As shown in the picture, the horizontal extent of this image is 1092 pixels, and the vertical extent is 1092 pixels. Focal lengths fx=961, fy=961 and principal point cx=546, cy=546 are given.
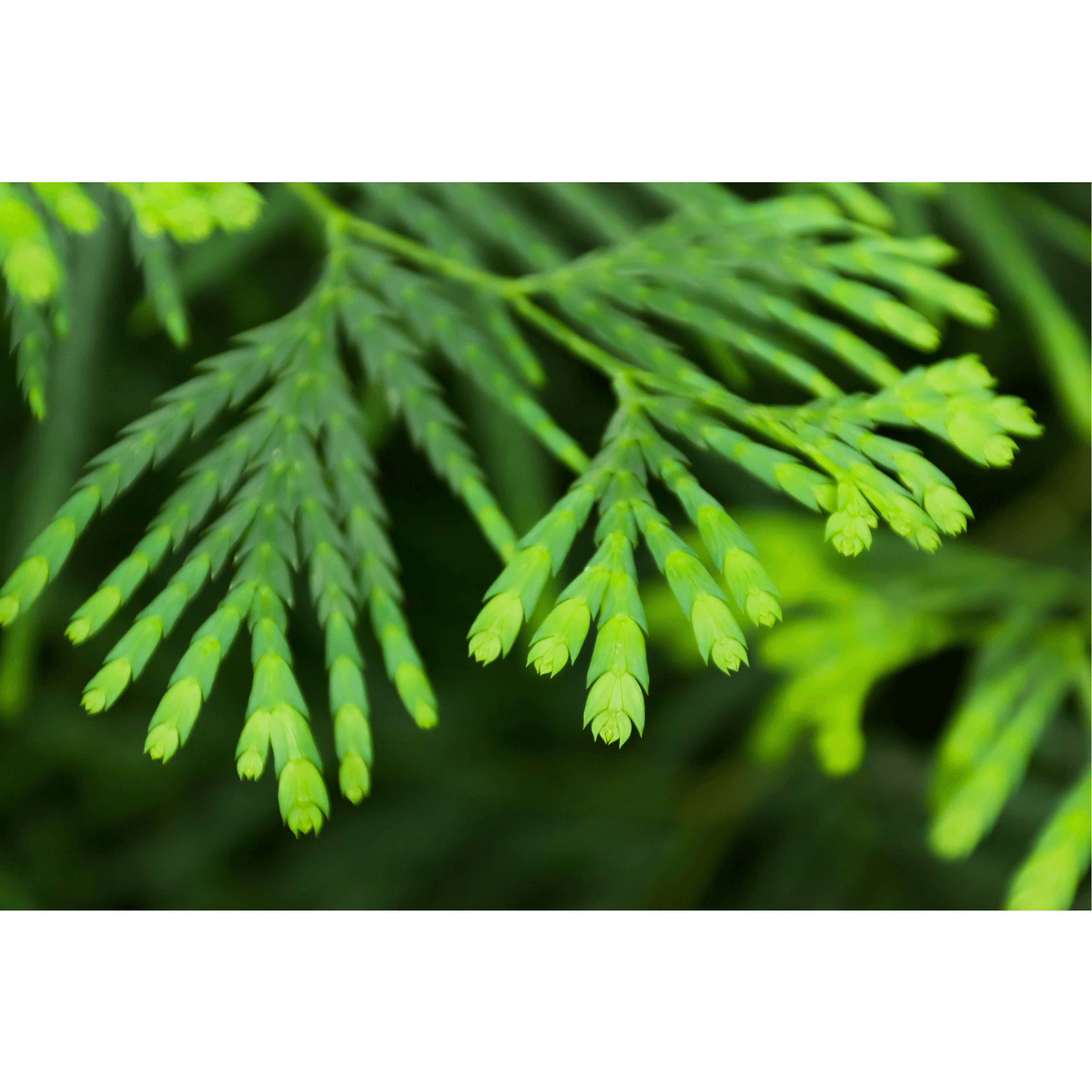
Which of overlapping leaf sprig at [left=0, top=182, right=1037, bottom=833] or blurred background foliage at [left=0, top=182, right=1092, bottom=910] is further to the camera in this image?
blurred background foliage at [left=0, top=182, right=1092, bottom=910]

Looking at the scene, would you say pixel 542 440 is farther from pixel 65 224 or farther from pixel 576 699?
pixel 576 699

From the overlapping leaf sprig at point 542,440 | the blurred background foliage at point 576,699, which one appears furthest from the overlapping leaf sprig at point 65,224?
the blurred background foliage at point 576,699

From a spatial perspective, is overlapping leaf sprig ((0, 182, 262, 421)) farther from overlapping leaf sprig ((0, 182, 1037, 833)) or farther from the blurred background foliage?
the blurred background foliage

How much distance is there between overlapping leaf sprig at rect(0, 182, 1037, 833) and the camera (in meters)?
0.73

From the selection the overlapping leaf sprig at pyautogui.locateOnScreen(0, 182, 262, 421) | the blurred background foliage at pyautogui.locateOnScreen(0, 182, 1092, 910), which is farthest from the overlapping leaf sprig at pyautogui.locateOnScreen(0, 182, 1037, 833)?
the blurred background foliage at pyautogui.locateOnScreen(0, 182, 1092, 910)

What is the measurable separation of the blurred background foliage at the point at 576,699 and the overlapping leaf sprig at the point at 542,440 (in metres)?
0.35

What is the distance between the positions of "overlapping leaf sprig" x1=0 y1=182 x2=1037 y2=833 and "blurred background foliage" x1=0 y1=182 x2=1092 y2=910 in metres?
0.35

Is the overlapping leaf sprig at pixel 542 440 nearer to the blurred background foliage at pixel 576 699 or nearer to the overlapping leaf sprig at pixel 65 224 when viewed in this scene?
the overlapping leaf sprig at pixel 65 224

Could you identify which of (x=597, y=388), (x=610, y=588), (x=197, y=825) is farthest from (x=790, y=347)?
(x=197, y=825)

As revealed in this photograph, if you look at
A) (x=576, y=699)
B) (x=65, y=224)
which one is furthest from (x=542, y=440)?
(x=576, y=699)

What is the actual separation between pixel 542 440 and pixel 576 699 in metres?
1.17

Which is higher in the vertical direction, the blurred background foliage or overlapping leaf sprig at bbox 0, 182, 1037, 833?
overlapping leaf sprig at bbox 0, 182, 1037, 833

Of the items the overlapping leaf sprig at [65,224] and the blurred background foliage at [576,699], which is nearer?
the overlapping leaf sprig at [65,224]

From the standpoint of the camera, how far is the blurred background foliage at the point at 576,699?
1.33 m
